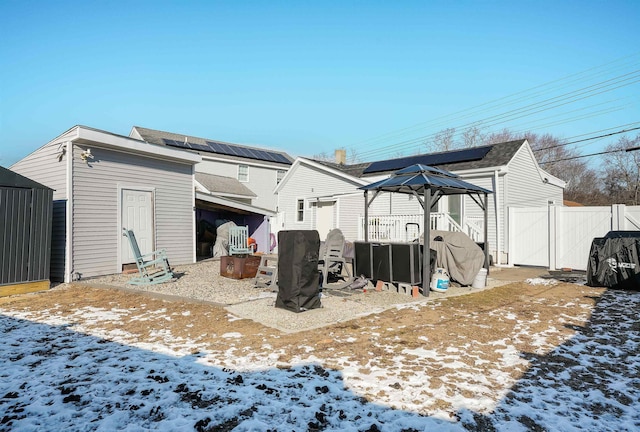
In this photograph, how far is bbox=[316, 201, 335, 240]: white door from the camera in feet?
Answer: 56.4

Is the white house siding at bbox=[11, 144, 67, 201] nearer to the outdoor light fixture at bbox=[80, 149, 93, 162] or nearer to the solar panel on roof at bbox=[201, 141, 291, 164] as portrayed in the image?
the outdoor light fixture at bbox=[80, 149, 93, 162]

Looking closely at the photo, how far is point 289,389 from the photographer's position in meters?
3.44

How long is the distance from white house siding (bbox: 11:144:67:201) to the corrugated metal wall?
1044mm

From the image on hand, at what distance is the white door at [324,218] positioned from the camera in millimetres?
17194

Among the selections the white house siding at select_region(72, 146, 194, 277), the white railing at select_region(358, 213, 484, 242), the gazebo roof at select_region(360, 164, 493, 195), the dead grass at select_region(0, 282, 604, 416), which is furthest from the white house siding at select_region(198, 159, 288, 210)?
the dead grass at select_region(0, 282, 604, 416)

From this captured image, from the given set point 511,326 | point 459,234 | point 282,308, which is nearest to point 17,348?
point 282,308

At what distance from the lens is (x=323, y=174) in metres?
17.7

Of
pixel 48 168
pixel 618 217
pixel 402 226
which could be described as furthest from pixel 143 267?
pixel 618 217

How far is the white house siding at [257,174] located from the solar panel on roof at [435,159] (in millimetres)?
8074

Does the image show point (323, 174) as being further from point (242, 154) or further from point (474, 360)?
point (474, 360)

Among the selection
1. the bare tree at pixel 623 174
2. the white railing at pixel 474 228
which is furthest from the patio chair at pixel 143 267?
the bare tree at pixel 623 174

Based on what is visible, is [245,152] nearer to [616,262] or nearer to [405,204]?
[405,204]

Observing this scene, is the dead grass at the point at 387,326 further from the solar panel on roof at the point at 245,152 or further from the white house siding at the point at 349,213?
the solar panel on roof at the point at 245,152

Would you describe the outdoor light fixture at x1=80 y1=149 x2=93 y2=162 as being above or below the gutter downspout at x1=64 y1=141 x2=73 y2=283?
above
